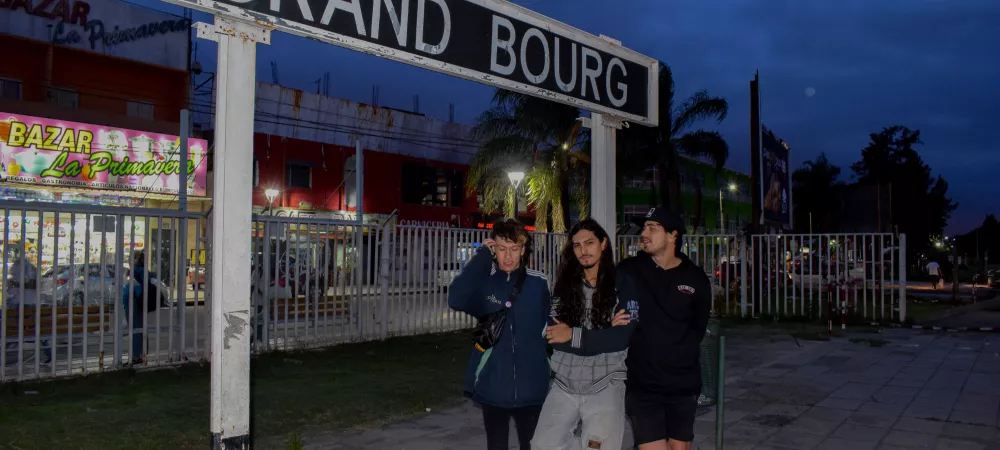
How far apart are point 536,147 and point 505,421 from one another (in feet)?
59.1

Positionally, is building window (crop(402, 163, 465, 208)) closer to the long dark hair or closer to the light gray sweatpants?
the long dark hair

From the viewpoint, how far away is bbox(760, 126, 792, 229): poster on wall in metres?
22.5

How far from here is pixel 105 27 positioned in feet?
71.6

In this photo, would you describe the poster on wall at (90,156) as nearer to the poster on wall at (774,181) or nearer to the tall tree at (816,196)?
the poster on wall at (774,181)

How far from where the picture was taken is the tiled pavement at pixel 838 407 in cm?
589

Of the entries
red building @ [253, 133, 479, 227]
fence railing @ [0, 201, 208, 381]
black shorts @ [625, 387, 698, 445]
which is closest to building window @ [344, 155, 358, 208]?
red building @ [253, 133, 479, 227]

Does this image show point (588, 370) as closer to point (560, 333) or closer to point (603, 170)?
point (560, 333)

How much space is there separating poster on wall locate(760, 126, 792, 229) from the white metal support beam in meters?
15.5

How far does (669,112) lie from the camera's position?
22062mm

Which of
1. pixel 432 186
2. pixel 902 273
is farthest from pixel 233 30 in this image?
pixel 432 186

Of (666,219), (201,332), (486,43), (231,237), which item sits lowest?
(201,332)

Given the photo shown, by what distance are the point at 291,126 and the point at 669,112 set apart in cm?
1416

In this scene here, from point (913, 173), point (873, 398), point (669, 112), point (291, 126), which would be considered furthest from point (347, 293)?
point (913, 173)

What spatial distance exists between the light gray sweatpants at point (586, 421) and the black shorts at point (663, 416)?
0.81 ft
